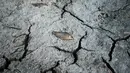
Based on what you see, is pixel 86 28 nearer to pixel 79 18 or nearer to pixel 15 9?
pixel 79 18

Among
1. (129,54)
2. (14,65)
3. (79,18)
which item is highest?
(79,18)

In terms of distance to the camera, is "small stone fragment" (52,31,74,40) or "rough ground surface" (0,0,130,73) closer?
"rough ground surface" (0,0,130,73)

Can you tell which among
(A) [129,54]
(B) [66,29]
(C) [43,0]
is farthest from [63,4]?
(A) [129,54]

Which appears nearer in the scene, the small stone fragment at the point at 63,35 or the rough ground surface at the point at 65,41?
the rough ground surface at the point at 65,41

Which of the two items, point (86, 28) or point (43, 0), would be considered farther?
point (43, 0)

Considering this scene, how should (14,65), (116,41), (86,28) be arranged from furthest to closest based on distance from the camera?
(86,28), (116,41), (14,65)

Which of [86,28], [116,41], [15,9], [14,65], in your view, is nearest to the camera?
[14,65]

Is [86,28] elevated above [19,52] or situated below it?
above
